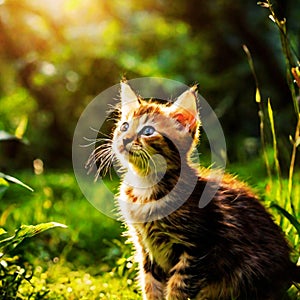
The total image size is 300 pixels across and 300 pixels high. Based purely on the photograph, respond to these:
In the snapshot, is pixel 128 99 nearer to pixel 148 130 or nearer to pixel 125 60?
pixel 148 130

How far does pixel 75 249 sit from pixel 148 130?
5.65 feet

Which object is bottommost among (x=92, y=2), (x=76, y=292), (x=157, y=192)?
(x=92, y=2)

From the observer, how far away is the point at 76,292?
2.98 meters

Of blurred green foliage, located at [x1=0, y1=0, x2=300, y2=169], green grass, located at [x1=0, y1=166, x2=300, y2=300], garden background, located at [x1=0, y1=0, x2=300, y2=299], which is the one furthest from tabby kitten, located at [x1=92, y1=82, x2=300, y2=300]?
blurred green foliage, located at [x1=0, y1=0, x2=300, y2=169]

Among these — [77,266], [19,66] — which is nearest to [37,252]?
[77,266]

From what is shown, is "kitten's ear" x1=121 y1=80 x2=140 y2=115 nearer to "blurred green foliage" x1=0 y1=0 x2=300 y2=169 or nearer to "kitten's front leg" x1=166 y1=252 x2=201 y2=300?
"kitten's front leg" x1=166 y1=252 x2=201 y2=300

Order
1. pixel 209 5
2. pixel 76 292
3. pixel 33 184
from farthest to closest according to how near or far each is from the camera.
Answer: pixel 209 5
pixel 33 184
pixel 76 292

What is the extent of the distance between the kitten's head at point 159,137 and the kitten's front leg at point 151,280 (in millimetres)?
419

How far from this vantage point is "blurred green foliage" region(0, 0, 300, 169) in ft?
26.4

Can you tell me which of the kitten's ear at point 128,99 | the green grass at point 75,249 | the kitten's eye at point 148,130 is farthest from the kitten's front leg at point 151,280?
the kitten's ear at point 128,99

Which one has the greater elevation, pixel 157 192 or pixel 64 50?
pixel 157 192

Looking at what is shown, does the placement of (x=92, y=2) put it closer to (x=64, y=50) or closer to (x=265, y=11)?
(x=64, y=50)

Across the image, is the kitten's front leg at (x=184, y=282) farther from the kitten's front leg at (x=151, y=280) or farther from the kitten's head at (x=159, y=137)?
the kitten's head at (x=159, y=137)

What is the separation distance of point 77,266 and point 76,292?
0.75 meters
